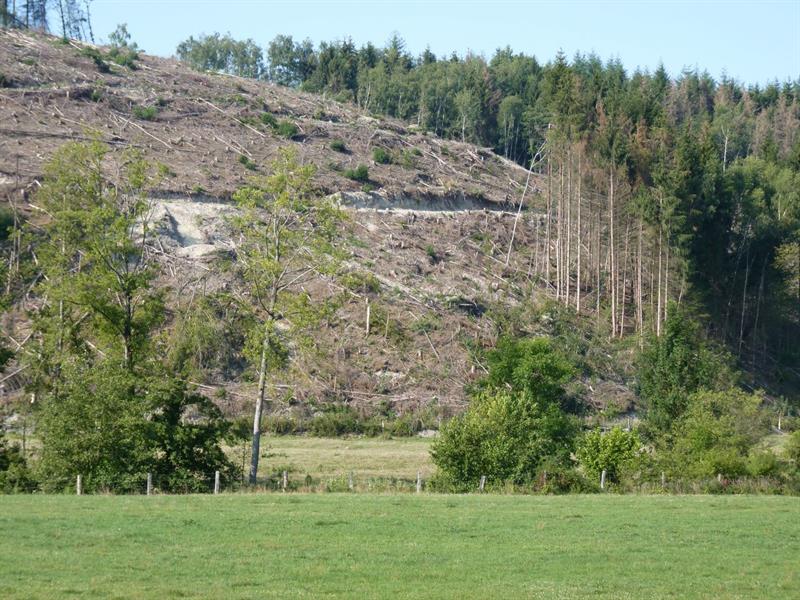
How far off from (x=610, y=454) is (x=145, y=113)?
61378 mm

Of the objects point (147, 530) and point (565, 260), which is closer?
point (147, 530)

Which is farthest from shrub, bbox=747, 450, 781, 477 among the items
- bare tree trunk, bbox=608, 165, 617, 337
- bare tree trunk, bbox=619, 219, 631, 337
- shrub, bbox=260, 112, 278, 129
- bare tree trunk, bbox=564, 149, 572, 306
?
shrub, bbox=260, 112, 278, 129

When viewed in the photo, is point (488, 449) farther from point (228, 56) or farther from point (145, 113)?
point (228, 56)

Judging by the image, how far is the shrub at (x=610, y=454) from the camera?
4044 centimetres

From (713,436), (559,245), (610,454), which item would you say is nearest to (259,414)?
(610,454)

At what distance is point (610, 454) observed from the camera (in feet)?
133

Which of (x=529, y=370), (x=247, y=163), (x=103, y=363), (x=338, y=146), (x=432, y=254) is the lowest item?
(x=103, y=363)

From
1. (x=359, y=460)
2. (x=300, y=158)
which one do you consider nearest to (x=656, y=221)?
(x=300, y=158)

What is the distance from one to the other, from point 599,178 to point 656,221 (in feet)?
23.0

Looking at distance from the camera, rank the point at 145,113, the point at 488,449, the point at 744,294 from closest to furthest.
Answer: the point at 488,449 < the point at 744,294 < the point at 145,113

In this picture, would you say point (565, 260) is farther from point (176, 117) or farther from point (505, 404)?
point (505, 404)

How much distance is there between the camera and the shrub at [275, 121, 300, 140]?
93562 millimetres

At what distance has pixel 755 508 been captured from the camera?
3112 centimetres

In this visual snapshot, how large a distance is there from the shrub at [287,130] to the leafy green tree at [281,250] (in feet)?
171
